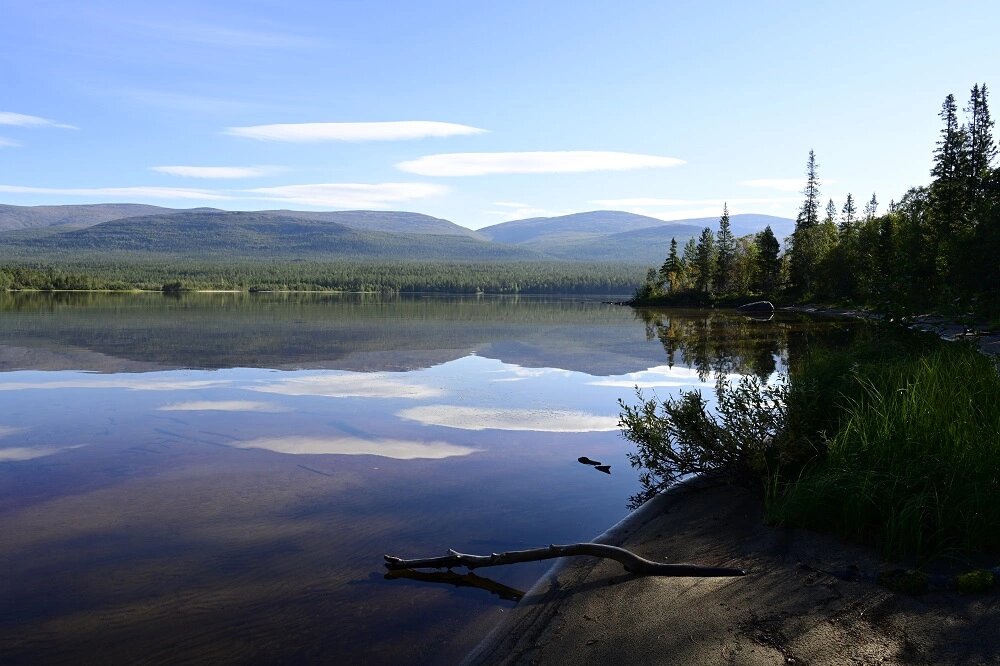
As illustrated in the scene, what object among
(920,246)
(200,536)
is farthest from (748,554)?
(920,246)

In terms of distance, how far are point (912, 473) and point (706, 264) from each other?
102303 millimetres

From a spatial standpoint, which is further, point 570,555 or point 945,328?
point 945,328

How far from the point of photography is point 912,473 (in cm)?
759

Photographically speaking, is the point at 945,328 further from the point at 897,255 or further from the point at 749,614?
the point at 749,614

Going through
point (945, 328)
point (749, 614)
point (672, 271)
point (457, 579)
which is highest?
point (672, 271)

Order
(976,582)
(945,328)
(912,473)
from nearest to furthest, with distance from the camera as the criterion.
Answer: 1. (976,582)
2. (912,473)
3. (945,328)

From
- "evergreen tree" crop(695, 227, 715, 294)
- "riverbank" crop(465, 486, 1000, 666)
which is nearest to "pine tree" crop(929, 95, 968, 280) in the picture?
"evergreen tree" crop(695, 227, 715, 294)

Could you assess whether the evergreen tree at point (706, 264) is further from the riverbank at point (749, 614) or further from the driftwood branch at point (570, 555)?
the driftwood branch at point (570, 555)

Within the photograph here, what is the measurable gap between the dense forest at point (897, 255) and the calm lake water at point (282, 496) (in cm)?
684

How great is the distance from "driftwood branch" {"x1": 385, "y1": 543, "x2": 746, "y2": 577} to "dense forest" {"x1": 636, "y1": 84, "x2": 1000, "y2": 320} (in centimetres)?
855

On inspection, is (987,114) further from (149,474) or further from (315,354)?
(149,474)

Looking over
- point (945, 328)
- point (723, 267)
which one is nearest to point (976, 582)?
point (945, 328)

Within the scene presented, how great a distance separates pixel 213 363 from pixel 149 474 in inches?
625

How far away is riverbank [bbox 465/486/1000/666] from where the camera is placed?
18.3 feet
